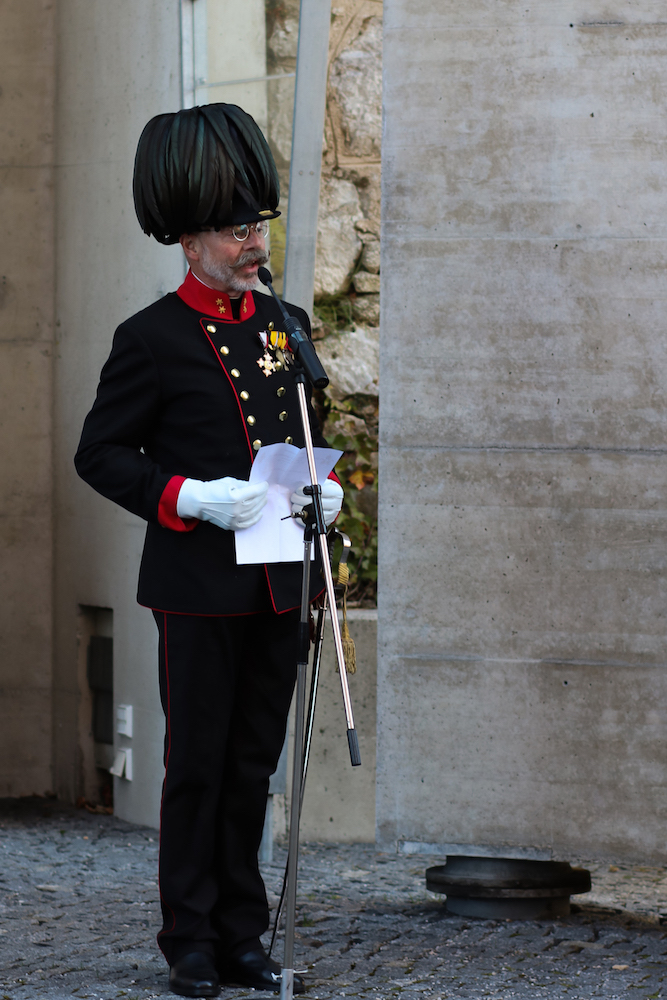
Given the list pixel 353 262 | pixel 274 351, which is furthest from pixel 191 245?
pixel 353 262

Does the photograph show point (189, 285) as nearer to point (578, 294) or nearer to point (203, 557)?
point (203, 557)

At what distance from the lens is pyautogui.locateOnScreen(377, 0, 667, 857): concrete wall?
350 centimetres

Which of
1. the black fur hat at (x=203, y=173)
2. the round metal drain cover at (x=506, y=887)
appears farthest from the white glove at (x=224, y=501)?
the round metal drain cover at (x=506, y=887)

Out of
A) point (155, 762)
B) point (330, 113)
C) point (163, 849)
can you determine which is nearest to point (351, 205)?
point (330, 113)

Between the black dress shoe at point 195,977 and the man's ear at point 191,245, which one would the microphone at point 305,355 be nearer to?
the man's ear at point 191,245

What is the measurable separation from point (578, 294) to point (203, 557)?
4.08 ft

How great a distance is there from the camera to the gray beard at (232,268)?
2.92 metres

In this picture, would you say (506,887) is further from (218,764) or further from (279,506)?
(279,506)

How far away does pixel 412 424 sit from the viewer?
360 cm

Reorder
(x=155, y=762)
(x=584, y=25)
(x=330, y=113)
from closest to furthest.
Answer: (x=584, y=25), (x=155, y=762), (x=330, y=113)

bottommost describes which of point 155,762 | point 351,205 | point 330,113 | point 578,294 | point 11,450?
point 155,762

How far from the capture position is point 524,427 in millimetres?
3555

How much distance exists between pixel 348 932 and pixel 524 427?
4.56 ft

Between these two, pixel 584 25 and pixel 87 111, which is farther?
pixel 87 111
